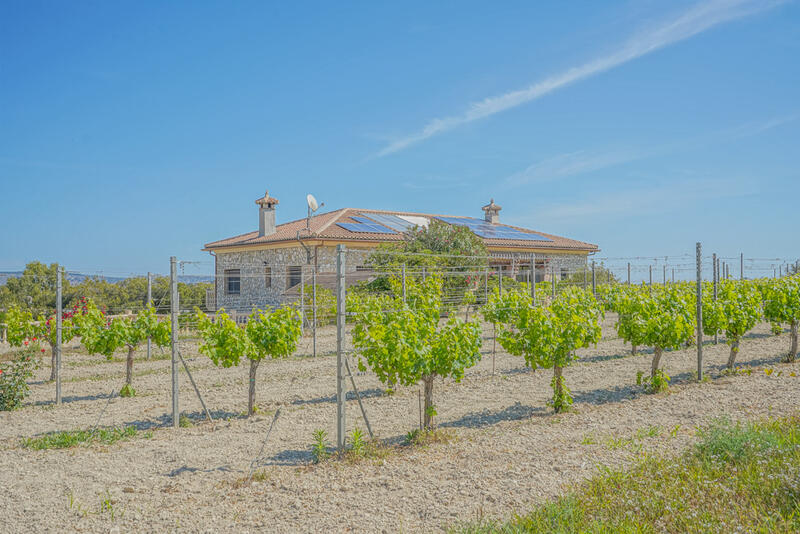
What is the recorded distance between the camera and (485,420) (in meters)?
7.07

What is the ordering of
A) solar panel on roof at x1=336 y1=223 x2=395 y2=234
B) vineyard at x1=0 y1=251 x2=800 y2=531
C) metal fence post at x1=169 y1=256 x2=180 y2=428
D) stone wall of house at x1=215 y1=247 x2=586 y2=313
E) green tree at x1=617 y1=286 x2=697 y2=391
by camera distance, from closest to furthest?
1. vineyard at x1=0 y1=251 x2=800 y2=531
2. metal fence post at x1=169 y1=256 x2=180 y2=428
3. green tree at x1=617 y1=286 x2=697 y2=391
4. stone wall of house at x1=215 y1=247 x2=586 y2=313
5. solar panel on roof at x1=336 y1=223 x2=395 y2=234

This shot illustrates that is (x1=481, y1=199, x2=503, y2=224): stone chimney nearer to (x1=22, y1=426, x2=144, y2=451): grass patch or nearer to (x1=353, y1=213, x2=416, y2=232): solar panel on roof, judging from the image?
(x1=353, y1=213, x2=416, y2=232): solar panel on roof

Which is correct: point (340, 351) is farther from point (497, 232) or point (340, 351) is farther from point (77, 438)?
point (497, 232)

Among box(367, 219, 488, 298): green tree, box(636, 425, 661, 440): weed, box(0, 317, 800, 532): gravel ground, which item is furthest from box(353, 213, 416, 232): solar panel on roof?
box(636, 425, 661, 440): weed

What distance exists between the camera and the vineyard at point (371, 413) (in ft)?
15.1

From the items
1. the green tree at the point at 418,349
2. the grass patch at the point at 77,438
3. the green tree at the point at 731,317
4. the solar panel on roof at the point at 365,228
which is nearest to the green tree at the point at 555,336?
the green tree at the point at 418,349

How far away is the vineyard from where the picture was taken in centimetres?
462

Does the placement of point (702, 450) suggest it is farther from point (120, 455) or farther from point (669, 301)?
point (120, 455)

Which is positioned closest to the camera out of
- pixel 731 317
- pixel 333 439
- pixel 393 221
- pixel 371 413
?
pixel 333 439

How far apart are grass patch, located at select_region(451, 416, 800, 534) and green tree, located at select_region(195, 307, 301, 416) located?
Answer: 14.3 feet

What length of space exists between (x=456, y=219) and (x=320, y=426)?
76.6 ft

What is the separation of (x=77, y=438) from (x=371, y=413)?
3.51 m

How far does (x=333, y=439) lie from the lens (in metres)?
6.39

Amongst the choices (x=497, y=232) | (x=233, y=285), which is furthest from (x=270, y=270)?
(x=497, y=232)
